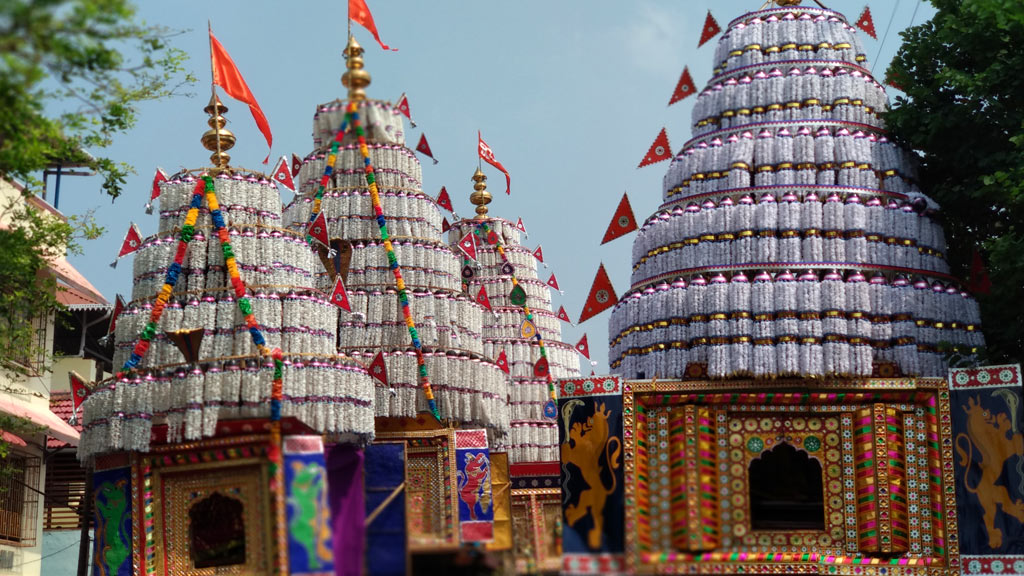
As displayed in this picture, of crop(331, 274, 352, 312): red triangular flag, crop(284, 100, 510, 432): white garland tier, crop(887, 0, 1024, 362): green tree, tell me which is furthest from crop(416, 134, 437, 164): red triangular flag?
crop(887, 0, 1024, 362): green tree

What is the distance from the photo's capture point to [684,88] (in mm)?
26453

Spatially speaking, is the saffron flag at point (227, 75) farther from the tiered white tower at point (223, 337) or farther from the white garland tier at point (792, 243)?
Result: the white garland tier at point (792, 243)

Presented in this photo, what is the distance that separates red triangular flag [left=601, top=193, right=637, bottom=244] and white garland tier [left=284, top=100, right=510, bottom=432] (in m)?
5.11

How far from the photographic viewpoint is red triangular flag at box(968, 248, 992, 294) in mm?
24000

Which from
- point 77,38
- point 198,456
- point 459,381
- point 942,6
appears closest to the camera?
→ point 77,38

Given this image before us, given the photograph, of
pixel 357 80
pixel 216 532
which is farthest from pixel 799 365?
pixel 216 532

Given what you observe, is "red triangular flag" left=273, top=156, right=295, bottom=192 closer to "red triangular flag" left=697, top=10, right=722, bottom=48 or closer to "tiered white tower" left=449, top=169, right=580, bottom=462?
"tiered white tower" left=449, top=169, right=580, bottom=462

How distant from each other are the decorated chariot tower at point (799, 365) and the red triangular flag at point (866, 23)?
483cm

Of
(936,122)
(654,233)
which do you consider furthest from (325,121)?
(936,122)

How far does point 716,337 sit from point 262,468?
26.3ft

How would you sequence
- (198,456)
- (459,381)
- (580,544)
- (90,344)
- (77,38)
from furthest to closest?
(90,344) → (459,381) → (198,456) → (77,38) → (580,544)

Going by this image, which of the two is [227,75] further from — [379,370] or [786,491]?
[786,491]

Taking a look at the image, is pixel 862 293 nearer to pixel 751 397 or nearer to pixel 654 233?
pixel 751 397

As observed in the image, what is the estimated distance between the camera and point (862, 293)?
2225cm
